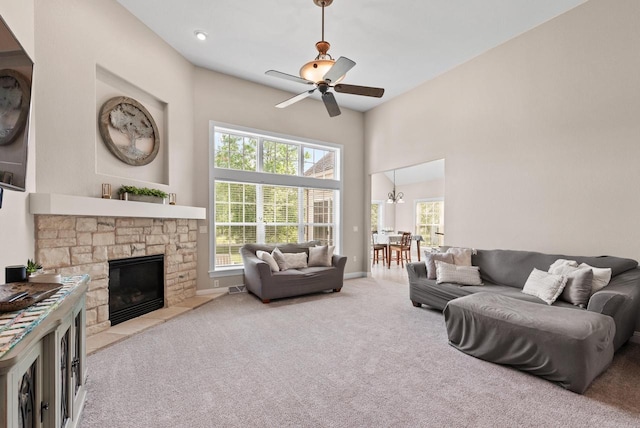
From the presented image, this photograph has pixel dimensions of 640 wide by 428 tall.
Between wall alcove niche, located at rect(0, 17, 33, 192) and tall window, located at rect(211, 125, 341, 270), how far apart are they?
3.12 metres

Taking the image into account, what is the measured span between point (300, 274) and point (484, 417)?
3.09m

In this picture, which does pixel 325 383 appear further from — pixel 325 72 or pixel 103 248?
pixel 103 248

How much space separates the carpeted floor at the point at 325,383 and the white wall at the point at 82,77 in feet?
6.08

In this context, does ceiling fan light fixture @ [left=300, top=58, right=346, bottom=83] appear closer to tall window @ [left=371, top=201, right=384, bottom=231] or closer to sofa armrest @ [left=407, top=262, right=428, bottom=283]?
sofa armrest @ [left=407, top=262, right=428, bottom=283]

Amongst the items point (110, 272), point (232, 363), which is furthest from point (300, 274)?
point (110, 272)

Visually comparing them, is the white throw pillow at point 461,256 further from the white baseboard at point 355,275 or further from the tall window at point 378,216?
the tall window at point 378,216

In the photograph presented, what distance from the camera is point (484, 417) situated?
1858 millimetres

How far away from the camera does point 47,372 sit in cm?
126

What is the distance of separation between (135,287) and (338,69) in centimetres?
362

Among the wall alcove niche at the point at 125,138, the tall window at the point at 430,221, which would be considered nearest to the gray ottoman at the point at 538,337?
the wall alcove niche at the point at 125,138

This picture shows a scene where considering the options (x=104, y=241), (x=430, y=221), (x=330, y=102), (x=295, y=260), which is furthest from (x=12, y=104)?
(x=430, y=221)

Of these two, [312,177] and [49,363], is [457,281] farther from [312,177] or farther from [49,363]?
[49,363]

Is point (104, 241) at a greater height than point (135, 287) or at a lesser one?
greater

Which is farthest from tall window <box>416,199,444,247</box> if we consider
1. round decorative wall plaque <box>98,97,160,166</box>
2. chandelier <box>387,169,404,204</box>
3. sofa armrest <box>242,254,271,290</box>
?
round decorative wall plaque <box>98,97,160,166</box>
